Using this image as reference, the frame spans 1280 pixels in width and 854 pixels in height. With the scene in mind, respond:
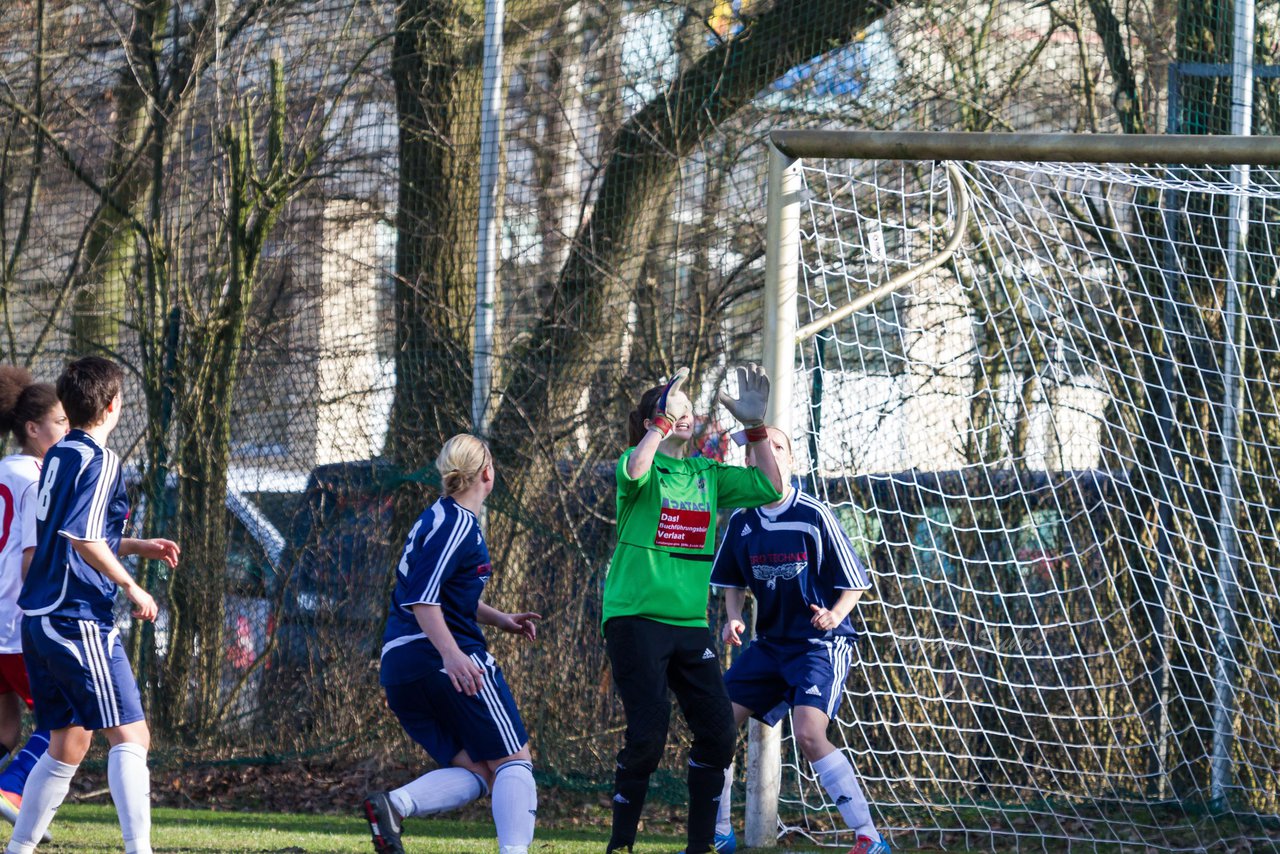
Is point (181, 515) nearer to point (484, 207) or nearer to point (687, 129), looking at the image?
point (484, 207)

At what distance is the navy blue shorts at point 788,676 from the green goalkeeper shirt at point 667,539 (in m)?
0.64

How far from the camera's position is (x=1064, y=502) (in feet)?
Answer: 24.5

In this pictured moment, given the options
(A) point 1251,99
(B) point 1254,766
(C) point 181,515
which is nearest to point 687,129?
(A) point 1251,99

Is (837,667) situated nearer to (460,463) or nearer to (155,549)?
(460,463)

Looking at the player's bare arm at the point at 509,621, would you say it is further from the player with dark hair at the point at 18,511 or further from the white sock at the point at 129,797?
the player with dark hair at the point at 18,511

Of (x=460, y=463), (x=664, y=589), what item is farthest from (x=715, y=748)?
(x=460, y=463)

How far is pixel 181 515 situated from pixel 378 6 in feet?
11.7

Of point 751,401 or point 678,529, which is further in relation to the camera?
point 678,529

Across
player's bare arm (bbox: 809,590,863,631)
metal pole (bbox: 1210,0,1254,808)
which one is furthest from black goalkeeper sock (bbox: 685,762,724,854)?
metal pole (bbox: 1210,0,1254,808)

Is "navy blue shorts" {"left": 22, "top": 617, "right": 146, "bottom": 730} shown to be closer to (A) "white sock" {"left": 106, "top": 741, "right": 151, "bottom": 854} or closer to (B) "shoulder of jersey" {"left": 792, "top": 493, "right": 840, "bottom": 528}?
(A) "white sock" {"left": 106, "top": 741, "right": 151, "bottom": 854}

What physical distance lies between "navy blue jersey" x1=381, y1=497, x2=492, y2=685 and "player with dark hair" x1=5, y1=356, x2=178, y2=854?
2.48 ft

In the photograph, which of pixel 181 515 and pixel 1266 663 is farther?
pixel 181 515

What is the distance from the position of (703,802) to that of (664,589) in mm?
893

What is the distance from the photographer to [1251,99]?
7.41 meters
